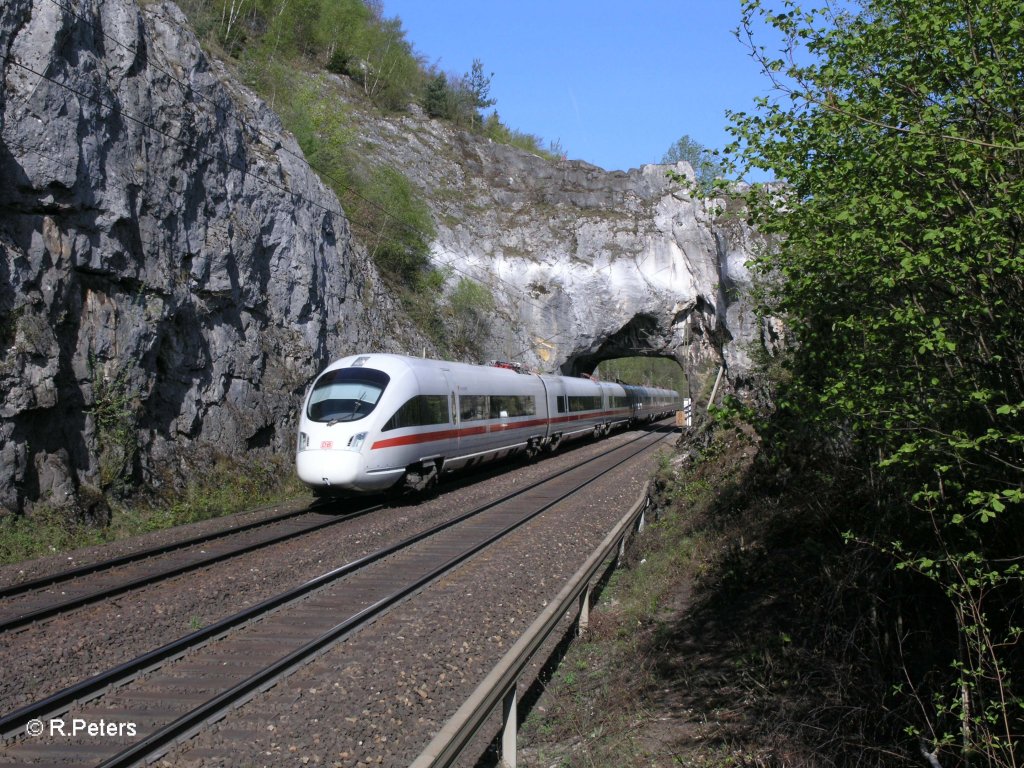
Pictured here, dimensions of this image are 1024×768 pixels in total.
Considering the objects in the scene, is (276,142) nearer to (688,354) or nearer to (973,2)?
(973,2)

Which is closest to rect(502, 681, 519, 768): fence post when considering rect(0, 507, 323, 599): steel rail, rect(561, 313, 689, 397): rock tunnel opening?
rect(0, 507, 323, 599): steel rail

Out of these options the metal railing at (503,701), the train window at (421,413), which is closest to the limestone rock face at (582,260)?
the train window at (421,413)

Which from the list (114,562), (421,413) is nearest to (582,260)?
(421,413)

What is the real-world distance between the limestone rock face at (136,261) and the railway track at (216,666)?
7216mm

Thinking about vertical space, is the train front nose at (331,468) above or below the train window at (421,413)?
below

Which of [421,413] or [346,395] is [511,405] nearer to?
[421,413]

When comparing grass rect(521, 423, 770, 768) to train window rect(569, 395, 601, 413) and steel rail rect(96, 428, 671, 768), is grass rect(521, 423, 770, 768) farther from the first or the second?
train window rect(569, 395, 601, 413)

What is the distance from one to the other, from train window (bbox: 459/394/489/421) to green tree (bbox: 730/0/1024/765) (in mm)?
13300

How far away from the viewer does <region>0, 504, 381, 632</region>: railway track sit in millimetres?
8094

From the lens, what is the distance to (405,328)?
30.0m

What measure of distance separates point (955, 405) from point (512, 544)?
27.0 ft

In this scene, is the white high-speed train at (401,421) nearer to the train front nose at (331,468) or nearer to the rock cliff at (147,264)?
the train front nose at (331,468)

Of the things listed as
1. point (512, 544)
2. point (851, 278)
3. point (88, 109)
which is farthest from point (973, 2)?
point (88, 109)

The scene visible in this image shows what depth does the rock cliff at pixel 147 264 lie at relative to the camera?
546 inches
